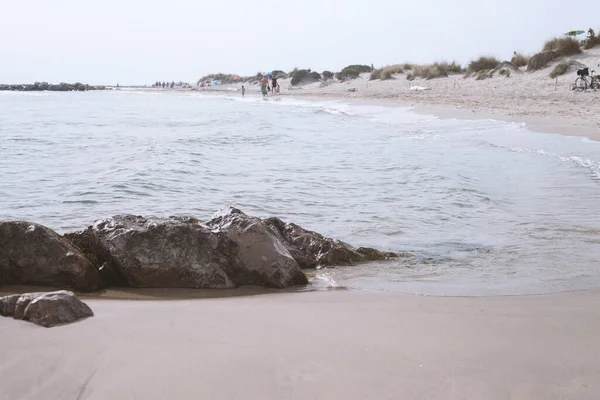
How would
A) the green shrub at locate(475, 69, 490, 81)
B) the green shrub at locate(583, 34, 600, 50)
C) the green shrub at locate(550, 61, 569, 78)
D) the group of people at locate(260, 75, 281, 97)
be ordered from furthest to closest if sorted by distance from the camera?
the group of people at locate(260, 75, 281, 97) → the green shrub at locate(475, 69, 490, 81) → the green shrub at locate(583, 34, 600, 50) → the green shrub at locate(550, 61, 569, 78)

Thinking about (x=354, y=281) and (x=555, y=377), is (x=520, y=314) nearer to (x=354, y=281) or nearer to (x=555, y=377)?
(x=555, y=377)

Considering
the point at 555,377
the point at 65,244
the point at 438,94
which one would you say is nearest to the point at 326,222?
the point at 65,244

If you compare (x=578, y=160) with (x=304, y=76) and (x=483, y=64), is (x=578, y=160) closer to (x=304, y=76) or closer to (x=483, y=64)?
(x=483, y=64)

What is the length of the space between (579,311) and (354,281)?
1479 mm

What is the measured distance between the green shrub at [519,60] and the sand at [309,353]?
101 ft

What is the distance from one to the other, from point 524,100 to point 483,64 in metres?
14.2

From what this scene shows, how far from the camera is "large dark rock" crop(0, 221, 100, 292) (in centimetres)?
378

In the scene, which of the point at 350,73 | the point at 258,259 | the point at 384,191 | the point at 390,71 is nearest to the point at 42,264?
the point at 258,259

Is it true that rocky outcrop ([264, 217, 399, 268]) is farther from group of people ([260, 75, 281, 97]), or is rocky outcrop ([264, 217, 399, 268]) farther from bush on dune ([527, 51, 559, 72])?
group of people ([260, 75, 281, 97])

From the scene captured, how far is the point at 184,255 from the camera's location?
3955 mm

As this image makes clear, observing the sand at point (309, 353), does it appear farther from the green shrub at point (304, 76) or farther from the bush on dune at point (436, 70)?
the green shrub at point (304, 76)

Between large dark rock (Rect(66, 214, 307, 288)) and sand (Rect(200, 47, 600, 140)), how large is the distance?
32.8 ft

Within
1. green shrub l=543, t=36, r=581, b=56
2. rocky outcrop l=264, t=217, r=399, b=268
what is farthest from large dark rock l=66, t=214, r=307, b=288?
green shrub l=543, t=36, r=581, b=56

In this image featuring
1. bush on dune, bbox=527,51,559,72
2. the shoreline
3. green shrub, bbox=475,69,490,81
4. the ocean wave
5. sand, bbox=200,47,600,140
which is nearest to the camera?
the ocean wave
